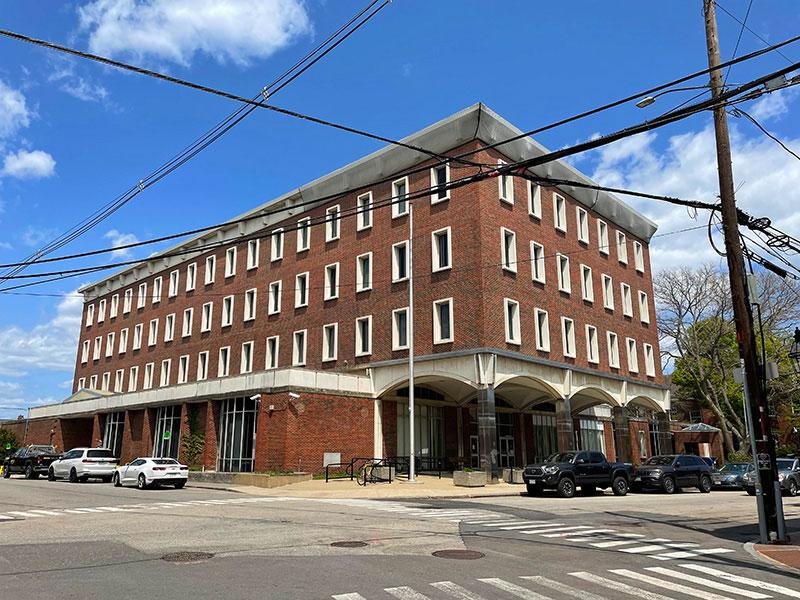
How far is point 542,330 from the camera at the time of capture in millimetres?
34062

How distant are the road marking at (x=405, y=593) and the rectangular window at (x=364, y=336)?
27.1 meters

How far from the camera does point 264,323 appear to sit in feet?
139

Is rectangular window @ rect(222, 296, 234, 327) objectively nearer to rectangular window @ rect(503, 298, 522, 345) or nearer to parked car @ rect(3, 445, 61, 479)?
parked car @ rect(3, 445, 61, 479)

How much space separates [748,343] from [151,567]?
38.4 ft

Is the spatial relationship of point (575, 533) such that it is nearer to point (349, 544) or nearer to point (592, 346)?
point (349, 544)

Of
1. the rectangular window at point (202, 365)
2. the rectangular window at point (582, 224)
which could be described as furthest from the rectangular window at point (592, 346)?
the rectangular window at point (202, 365)

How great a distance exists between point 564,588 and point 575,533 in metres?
5.48

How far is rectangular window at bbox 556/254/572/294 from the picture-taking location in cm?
3662

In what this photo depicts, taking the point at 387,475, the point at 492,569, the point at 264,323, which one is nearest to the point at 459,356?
the point at 387,475

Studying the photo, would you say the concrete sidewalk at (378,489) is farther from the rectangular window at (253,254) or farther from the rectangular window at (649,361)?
the rectangular window at (649,361)

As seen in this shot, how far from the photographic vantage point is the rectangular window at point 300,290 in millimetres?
39719

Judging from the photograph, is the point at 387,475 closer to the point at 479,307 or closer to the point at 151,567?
the point at 479,307

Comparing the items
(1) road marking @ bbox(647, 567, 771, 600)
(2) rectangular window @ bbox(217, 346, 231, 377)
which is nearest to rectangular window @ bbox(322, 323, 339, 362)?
(2) rectangular window @ bbox(217, 346, 231, 377)

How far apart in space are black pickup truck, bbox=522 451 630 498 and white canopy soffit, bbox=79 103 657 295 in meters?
15.6
